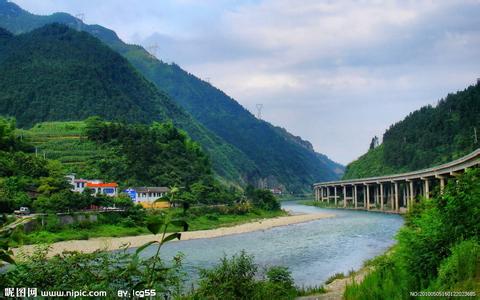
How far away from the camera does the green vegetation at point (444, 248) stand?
11.8 meters

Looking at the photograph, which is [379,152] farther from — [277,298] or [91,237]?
[277,298]

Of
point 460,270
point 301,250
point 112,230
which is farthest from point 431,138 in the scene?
point 460,270

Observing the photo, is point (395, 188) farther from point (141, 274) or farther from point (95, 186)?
point (141, 274)

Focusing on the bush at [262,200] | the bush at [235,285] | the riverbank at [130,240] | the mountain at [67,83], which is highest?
the mountain at [67,83]

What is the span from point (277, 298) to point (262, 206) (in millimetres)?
90543

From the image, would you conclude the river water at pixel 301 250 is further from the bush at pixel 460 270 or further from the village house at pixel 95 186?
the village house at pixel 95 186

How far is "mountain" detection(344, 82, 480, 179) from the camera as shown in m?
120

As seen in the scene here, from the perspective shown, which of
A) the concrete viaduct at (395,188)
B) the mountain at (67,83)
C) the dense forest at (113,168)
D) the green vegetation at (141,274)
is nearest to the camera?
the green vegetation at (141,274)

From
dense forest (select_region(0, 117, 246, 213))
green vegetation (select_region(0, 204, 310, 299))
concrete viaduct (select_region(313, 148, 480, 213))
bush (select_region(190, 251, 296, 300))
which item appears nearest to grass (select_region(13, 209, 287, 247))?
dense forest (select_region(0, 117, 246, 213))

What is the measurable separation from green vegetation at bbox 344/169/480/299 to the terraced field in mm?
82453

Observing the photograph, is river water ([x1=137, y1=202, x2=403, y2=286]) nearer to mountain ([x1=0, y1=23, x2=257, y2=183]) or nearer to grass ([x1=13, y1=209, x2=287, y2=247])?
grass ([x1=13, y1=209, x2=287, y2=247])

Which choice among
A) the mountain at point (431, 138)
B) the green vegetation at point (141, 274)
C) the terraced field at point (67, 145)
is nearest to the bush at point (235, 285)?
the green vegetation at point (141, 274)

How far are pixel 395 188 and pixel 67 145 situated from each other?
76.3m

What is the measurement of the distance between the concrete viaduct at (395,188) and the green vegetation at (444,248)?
49859 millimetres
